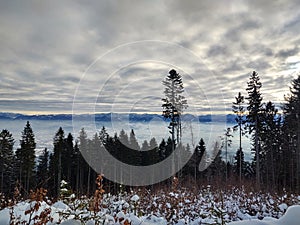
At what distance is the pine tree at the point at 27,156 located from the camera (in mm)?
34312

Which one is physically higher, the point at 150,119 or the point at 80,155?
the point at 150,119

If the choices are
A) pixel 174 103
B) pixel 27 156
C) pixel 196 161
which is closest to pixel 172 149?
pixel 174 103

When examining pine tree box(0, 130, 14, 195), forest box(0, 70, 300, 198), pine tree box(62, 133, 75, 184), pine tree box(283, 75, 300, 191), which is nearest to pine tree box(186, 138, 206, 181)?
forest box(0, 70, 300, 198)

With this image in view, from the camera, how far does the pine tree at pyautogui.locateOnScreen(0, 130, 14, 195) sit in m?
32.7

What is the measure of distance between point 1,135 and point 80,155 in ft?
36.1

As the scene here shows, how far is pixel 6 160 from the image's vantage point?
33844mm

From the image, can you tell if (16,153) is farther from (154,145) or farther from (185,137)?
(185,137)

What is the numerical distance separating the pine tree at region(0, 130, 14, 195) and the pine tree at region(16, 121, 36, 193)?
1202 mm

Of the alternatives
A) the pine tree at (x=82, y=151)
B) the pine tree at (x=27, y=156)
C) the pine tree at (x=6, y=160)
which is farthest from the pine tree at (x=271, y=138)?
the pine tree at (x=6, y=160)

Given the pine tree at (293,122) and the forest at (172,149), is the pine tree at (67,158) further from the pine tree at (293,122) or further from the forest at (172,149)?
the pine tree at (293,122)

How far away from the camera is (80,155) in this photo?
1559 inches

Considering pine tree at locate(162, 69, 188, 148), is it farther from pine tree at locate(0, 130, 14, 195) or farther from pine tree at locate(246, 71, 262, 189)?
pine tree at locate(0, 130, 14, 195)

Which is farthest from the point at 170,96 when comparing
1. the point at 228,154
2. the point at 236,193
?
the point at 228,154

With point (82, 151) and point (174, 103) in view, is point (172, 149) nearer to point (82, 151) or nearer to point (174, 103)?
point (174, 103)
